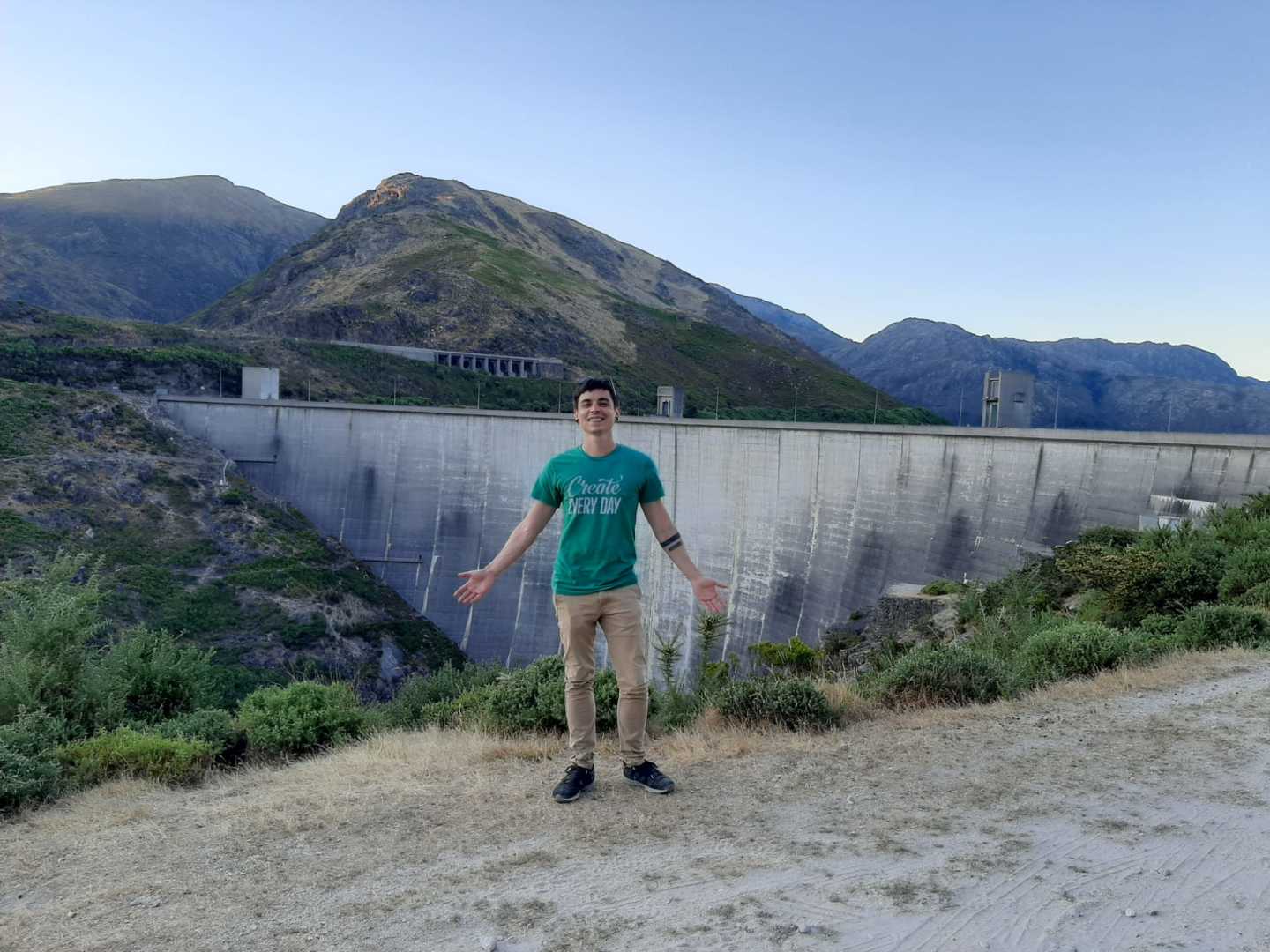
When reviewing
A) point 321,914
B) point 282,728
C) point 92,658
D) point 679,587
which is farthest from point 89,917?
point 679,587

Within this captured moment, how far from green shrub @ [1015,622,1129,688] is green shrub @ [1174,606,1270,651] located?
0.91 m

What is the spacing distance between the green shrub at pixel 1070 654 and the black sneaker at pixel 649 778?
424cm

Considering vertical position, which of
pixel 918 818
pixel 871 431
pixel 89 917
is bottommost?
pixel 89 917

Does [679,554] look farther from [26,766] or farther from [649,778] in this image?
[26,766]

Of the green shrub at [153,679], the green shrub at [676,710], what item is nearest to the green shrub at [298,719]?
the green shrub at [153,679]

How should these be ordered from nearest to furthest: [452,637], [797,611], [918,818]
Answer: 1. [918,818]
2. [797,611]
3. [452,637]

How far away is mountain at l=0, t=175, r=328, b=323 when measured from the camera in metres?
123

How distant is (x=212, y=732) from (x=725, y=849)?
5662 mm

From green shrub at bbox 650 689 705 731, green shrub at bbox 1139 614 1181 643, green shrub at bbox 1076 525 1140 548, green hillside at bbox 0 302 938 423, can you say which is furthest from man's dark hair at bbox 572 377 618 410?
green hillside at bbox 0 302 938 423

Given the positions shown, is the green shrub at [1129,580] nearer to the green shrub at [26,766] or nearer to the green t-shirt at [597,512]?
the green t-shirt at [597,512]

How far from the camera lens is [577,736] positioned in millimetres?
5316

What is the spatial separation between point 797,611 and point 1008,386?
8.46 meters

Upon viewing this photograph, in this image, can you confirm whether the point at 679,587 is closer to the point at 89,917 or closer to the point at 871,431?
the point at 871,431

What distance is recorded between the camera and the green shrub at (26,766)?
6211 mm
